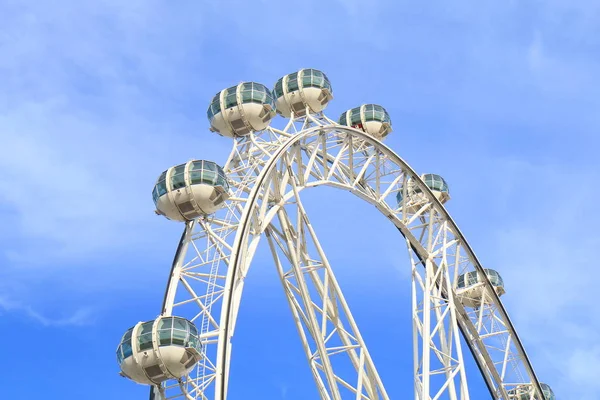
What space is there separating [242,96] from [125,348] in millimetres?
11882

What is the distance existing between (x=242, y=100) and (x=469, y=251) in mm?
14942

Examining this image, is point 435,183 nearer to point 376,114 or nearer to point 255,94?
point 376,114

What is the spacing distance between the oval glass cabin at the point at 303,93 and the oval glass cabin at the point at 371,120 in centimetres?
423

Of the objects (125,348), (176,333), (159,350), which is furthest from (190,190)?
(159,350)

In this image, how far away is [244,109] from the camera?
36688 millimetres

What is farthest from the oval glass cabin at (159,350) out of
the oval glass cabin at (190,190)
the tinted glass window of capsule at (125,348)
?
the oval glass cabin at (190,190)

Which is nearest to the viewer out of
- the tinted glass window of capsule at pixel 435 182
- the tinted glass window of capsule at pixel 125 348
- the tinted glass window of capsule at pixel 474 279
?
the tinted glass window of capsule at pixel 125 348

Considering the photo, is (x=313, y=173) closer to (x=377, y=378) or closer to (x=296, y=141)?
(x=296, y=141)

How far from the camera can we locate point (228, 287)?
28188mm

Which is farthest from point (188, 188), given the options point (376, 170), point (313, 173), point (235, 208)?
point (376, 170)

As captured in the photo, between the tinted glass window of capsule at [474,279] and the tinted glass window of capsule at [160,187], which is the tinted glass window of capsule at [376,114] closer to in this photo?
the tinted glass window of capsule at [474,279]

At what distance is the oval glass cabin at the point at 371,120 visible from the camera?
150 ft

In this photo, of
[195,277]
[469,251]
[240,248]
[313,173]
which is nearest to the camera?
[240,248]

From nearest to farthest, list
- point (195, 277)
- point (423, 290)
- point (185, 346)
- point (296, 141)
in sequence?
point (185, 346)
point (195, 277)
point (296, 141)
point (423, 290)
